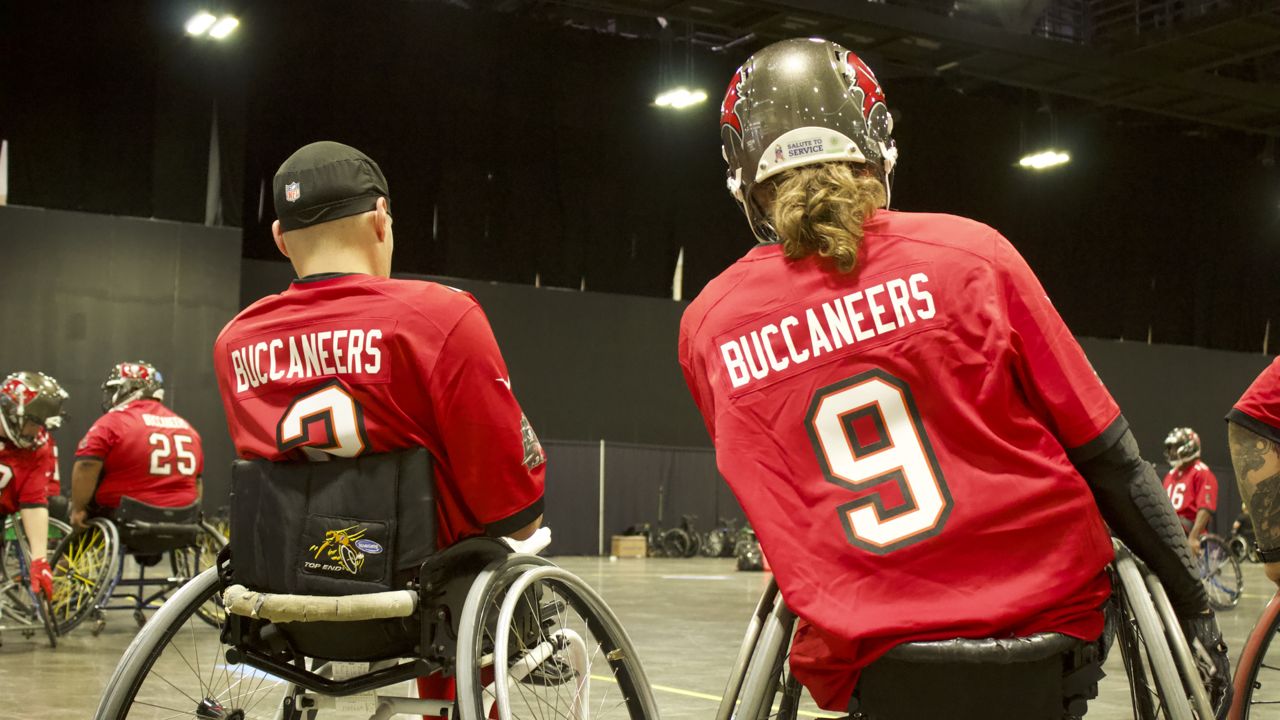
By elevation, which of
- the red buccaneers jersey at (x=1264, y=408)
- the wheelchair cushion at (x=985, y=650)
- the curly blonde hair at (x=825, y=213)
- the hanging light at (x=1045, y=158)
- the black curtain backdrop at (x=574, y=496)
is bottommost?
the black curtain backdrop at (x=574, y=496)

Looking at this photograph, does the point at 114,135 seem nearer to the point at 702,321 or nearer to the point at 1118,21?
the point at 1118,21

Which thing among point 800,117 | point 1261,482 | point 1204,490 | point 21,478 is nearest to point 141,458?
point 21,478

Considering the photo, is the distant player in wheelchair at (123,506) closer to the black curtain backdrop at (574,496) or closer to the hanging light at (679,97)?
the hanging light at (679,97)

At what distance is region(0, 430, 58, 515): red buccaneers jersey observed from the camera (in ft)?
25.4

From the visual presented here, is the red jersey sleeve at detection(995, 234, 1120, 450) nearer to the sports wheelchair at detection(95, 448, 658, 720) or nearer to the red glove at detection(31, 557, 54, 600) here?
the sports wheelchair at detection(95, 448, 658, 720)

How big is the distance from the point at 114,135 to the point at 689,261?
9.43 metres

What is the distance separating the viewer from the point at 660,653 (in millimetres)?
7645

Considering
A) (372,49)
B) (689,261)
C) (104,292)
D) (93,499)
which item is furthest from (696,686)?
(689,261)

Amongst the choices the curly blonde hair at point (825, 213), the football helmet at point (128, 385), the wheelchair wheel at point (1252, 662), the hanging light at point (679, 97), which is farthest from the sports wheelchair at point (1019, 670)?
the hanging light at point (679, 97)

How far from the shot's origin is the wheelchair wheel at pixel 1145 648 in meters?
1.70

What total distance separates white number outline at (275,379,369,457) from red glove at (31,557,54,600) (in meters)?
5.81

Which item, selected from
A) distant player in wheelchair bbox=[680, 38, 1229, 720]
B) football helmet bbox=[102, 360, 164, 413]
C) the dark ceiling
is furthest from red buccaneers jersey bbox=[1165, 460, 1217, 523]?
distant player in wheelchair bbox=[680, 38, 1229, 720]

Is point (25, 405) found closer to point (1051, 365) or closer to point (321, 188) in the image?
point (321, 188)

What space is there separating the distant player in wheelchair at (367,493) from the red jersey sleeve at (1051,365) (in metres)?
1.00
